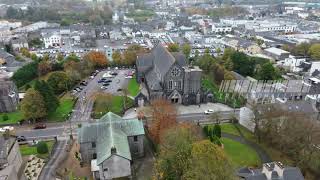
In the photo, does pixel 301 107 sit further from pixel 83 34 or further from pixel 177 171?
pixel 83 34

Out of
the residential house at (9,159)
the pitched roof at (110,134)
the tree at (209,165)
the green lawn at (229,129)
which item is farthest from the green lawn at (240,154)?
the residential house at (9,159)

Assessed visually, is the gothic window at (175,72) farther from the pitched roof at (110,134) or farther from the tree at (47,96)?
the tree at (47,96)

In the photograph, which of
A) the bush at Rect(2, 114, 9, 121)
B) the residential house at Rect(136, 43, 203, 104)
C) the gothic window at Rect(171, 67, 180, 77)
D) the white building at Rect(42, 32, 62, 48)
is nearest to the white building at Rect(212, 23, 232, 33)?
the white building at Rect(42, 32, 62, 48)

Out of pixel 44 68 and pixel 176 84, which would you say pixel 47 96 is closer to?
pixel 176 84

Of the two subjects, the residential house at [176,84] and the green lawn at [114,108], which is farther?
the residential house at [176,84]

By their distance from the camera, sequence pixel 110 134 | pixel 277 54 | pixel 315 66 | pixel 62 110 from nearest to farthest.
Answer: pixel 110 134 → pixel 62 110 → pixel 315 66 → pixel 277 54

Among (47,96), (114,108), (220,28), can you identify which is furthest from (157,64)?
(220,28)
